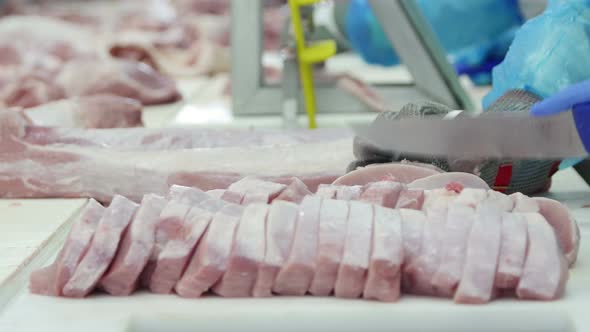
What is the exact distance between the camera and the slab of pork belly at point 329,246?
1.82 m

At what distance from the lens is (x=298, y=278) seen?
1850 mm

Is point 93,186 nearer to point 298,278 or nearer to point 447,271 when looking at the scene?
point 298,278

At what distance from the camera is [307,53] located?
4121 mm

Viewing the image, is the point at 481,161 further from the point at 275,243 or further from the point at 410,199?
the point at 275,243

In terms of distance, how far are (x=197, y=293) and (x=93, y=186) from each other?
99 centimetres

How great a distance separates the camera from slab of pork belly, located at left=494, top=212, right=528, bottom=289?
1821 millimetres

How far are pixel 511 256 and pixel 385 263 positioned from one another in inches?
9.0

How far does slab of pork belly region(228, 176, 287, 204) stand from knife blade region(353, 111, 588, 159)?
0.93ft

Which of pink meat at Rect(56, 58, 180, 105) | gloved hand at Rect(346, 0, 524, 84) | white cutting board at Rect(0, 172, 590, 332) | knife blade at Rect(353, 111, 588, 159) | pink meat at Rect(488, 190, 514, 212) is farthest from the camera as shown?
gloved hand at Rect(346, 0, 524, 84)

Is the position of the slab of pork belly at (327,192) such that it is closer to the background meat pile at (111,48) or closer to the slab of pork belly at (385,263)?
the slab of pork belly at (385,263)

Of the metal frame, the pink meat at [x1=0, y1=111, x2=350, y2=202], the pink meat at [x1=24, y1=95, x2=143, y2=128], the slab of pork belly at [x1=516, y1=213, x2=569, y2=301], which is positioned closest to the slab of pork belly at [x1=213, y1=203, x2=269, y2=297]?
the slab of pork belly at [x1=516, y1=213, x2=569, y2=301]

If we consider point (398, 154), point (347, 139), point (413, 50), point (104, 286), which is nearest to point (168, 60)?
point (413, 50)

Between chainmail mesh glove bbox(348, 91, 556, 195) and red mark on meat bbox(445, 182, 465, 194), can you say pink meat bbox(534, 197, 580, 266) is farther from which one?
chainmail mesh glove bbox(348, 91, 556, 195)

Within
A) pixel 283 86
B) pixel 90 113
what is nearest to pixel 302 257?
pixel 90 113
